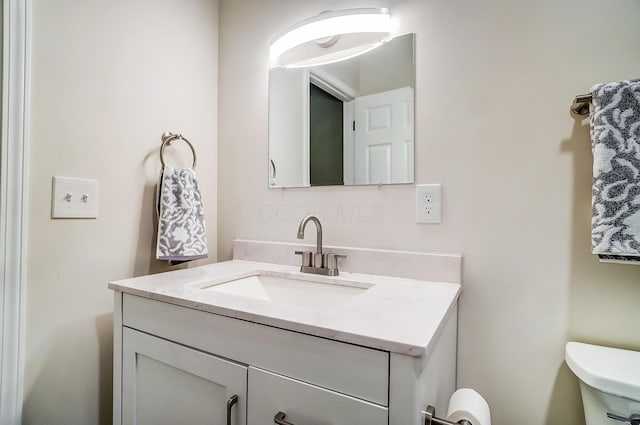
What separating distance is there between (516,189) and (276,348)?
76 centimetres

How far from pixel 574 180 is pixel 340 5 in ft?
3.05

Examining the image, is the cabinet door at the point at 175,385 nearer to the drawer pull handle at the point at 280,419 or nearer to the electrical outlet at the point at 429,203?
the drawer pull handle at the point at 280,419

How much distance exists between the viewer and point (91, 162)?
936 mm

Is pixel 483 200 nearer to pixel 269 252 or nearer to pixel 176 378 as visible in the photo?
pixel 269 252

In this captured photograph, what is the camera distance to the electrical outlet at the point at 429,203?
3.08 ft

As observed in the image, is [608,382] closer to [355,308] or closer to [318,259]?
[355,308]

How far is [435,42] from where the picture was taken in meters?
0.95

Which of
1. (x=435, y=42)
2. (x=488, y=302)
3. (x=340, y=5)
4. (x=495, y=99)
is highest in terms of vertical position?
(x=340, y=5)

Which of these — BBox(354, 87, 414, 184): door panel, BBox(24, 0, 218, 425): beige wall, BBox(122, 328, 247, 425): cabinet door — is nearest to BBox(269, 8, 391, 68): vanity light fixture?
BBox(354, 87, 414, 184): door panel

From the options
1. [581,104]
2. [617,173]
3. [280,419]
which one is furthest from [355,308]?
[581,104]

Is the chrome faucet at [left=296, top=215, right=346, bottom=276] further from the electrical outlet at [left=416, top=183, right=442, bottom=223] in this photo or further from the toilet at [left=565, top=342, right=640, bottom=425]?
Result: the toilet at [left=565, top=342, right=640, bottom=425]

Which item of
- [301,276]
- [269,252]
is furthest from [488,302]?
[269,252]

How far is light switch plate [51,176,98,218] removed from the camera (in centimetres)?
85

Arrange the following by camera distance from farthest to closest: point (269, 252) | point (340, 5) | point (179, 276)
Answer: point (269, 252)
point (340, 5)
point (179, 276)
